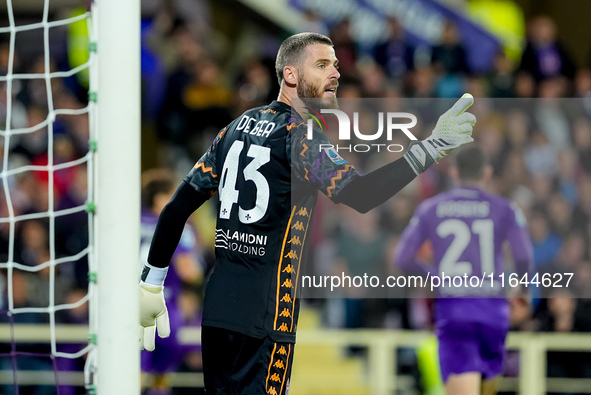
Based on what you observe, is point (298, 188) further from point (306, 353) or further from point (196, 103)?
point (196, 103)

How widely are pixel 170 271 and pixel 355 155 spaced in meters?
1.69

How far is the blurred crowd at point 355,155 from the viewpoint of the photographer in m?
7.24

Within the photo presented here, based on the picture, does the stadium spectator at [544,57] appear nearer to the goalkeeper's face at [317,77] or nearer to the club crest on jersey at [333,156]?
the goalkeeper's face at [317,77]

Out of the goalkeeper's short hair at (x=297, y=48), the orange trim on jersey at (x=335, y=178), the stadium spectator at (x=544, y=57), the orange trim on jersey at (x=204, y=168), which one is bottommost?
the orange trim on jersey at (x=335, y=178)

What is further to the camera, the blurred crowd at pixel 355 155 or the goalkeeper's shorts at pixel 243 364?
the blurred crowd at pixel 355 155

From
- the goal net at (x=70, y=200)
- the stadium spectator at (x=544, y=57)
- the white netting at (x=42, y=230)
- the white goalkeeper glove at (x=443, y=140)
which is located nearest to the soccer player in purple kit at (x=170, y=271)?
the goal net at (x=70, y=200)

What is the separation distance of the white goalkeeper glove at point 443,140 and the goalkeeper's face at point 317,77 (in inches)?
18.5

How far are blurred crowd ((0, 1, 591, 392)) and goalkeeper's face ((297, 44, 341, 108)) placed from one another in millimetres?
2183

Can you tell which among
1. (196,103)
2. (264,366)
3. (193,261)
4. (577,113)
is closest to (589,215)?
(577,113)

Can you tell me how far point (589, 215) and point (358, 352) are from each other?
244 centimetres

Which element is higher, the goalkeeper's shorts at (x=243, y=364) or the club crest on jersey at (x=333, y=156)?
the club crest on jersey at (x=333, y=156)

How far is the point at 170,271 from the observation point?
6.78 meters

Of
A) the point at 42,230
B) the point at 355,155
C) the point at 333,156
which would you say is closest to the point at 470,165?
the point at 355,155

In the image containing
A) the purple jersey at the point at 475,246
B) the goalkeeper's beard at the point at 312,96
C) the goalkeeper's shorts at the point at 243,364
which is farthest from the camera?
the purple jersey at the point at 475,246
